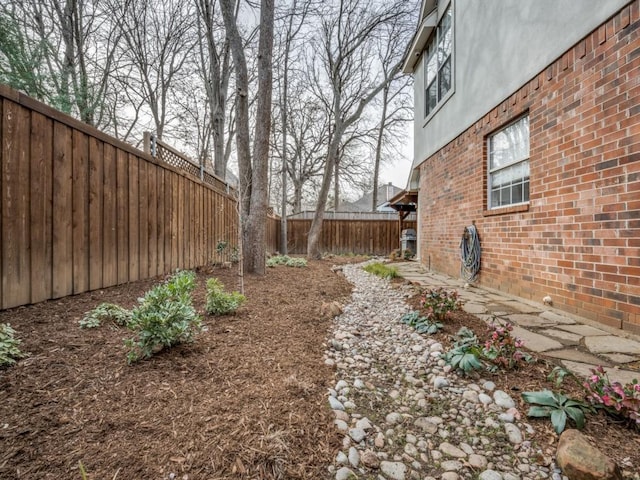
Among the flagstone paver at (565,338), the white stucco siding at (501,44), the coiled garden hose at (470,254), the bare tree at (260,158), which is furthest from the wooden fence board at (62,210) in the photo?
the coiled garden hose at (470,254)

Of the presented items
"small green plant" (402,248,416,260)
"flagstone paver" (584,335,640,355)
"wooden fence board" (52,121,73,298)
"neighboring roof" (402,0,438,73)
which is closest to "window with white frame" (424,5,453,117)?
"neighboring roof" (402,0,438,73)

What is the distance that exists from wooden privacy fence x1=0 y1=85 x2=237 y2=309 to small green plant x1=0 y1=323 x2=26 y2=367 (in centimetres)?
52

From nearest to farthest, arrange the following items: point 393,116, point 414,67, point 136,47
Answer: point 414,67, point 136,47, point 393,116

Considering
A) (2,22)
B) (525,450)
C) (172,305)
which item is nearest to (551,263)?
(525,450)

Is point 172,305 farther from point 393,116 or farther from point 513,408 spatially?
point 393,116

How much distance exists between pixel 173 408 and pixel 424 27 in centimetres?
729

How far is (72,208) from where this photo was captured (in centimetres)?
263

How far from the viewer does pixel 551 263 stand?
280 centimetres

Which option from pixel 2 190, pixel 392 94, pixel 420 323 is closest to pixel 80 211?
pixel 2 190

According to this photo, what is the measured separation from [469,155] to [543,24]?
171cm

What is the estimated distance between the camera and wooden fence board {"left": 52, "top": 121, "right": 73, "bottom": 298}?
248cm

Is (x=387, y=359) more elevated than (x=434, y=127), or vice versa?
(x=434, y=127)

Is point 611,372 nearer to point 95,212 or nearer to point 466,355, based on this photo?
point 466,355

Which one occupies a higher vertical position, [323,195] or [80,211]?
[323,195]
